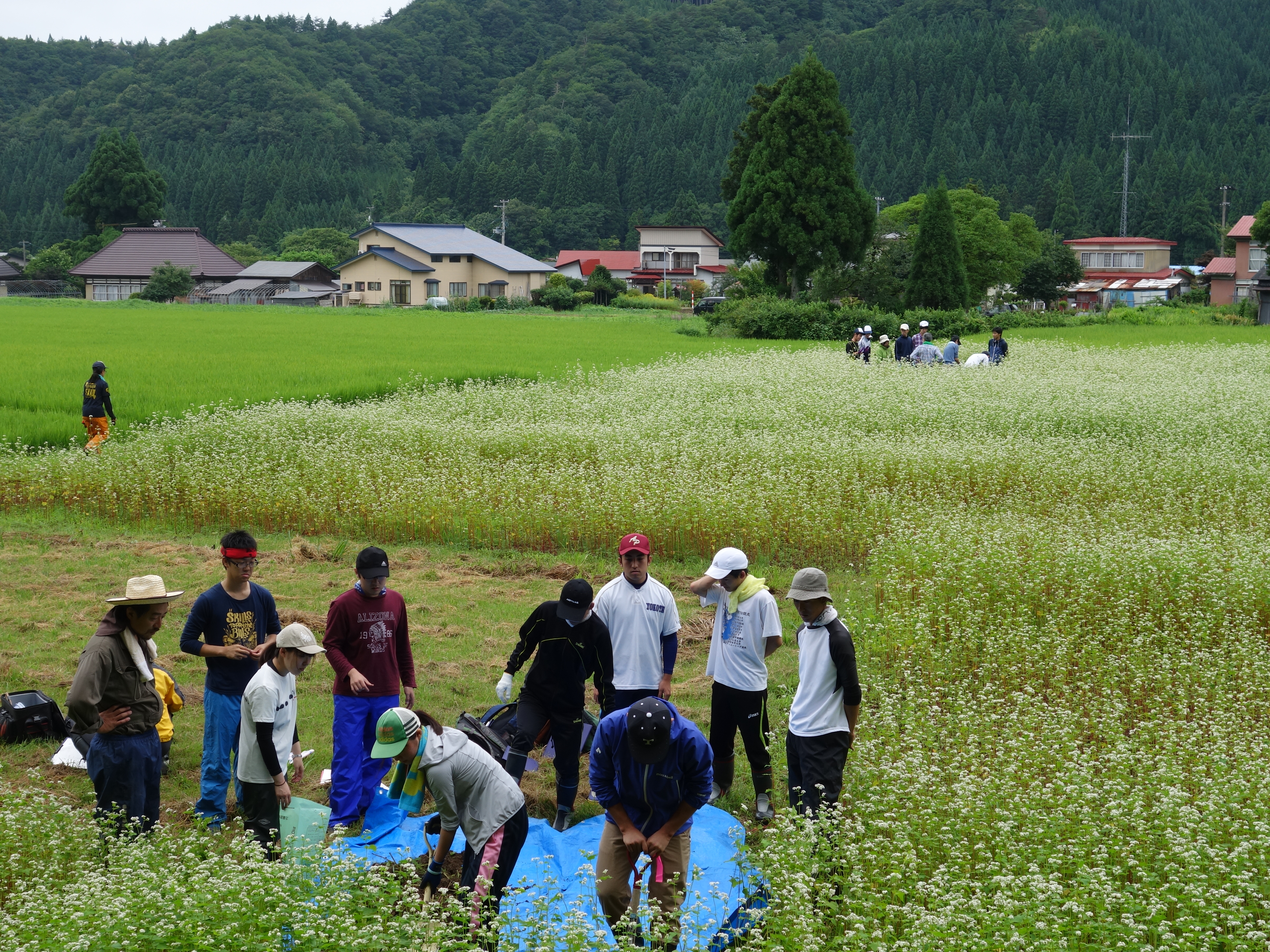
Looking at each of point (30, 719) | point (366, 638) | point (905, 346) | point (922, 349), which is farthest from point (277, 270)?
point (366, 638)

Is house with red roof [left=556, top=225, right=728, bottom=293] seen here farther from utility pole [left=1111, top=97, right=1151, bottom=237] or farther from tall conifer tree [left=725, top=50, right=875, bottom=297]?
tall conifer tree [left=725, top=50, right=875, bottom=297]

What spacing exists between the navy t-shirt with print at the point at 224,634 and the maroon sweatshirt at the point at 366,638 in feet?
1.27

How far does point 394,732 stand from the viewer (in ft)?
15.6

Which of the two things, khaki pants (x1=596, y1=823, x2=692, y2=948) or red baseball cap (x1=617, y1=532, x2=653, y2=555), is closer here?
khaki pants (x1=596, y1=823, x2=692, y2=948)

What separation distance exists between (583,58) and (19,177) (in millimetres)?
76434

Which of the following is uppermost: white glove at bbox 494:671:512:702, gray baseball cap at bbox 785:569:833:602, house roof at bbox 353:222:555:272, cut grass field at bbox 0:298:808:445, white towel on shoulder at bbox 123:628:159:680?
house roof at bbox 353:222:555:272

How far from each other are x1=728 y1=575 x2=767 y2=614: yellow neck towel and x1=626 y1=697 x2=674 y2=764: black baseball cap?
185cm

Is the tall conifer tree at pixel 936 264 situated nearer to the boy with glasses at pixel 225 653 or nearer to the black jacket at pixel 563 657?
the black jacket at pixel 563 657

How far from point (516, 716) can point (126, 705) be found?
2246 millimetres

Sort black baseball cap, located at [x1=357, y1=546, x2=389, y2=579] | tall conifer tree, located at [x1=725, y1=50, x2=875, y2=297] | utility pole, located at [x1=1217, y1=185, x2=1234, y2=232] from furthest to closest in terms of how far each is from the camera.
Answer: utility pole, located at [x1=1217, y1=185, x2=1234, y2=232], tall conifer tree, located at [x1=725, y1=50, x2=875, y2=297], black baseball cap, located at [x1=357, y1=546, x2=389, y2=579]

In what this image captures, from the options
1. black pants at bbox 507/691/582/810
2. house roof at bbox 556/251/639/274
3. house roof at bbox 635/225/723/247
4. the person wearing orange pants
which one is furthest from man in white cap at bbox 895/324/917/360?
house roof at bbox 556/251/639/274

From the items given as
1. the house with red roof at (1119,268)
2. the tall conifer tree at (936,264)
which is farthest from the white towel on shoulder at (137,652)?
the house with red roof at (1119,268)

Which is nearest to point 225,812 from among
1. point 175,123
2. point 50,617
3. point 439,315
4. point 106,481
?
point 50,617

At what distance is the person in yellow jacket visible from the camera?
6.96 meters
